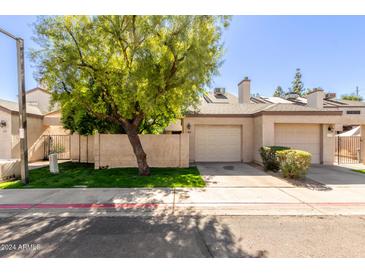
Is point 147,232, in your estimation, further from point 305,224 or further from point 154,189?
point 305,224

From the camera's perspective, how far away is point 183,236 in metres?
3.94

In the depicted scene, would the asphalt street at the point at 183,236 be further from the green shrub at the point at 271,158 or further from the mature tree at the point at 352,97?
the mature tree at the point at 352,97

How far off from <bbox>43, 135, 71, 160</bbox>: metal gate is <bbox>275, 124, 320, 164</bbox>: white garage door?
50.0ft

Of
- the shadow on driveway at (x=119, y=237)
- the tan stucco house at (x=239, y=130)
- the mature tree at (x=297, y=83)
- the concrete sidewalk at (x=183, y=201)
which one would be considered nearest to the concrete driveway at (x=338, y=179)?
the concrete sidewalk at (x=183, y=201)

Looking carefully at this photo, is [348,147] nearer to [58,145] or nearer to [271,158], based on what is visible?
[271,158]

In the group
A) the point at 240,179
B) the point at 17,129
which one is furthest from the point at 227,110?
the point at 17,129

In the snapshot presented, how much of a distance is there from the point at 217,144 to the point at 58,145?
40.4 feet

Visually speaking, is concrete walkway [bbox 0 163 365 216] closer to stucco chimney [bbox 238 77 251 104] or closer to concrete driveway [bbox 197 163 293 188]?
concrete driveway [bbox 197 163 293 188]

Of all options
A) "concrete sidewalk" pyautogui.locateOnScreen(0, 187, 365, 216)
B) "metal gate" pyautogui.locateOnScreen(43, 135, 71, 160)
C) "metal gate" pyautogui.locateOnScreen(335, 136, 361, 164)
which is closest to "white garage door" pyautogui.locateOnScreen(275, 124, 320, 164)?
"metal gate" pyautogui.locateOnScreen(335, 136, 361, 164)

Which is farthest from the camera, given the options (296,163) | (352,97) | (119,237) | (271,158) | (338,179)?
(352,97)

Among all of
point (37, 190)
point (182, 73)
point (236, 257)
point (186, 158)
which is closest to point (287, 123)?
point (186, 158)

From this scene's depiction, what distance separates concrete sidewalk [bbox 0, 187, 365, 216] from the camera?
17.3ft

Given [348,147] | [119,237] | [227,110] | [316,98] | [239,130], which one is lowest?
[119,237]

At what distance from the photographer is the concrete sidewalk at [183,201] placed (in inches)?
207
